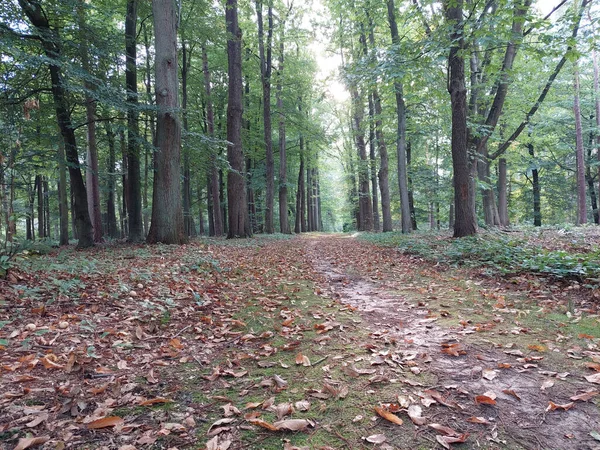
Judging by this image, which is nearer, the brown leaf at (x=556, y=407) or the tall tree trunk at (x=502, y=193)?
the brown leaf at (x=556, y=407)

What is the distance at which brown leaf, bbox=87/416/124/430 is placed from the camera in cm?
179

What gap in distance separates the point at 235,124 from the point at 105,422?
12.6m

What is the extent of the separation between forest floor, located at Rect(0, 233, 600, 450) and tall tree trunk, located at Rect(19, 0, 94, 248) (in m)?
5.59

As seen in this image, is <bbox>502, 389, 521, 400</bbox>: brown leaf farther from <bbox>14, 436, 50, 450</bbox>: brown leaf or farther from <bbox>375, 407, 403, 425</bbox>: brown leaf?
<bbox>14, 436, 50, 450</bbox>: brown leaf

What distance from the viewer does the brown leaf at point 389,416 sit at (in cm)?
183

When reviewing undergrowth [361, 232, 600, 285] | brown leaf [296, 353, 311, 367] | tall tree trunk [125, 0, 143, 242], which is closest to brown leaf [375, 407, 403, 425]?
brown leaf [296, 353, 311, 367]

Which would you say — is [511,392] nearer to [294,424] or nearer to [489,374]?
[489,374]

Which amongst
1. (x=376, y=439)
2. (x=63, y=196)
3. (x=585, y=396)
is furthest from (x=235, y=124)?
(x=585, y=396)

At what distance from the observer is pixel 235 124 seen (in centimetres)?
1312

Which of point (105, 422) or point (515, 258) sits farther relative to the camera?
point (515, 258)

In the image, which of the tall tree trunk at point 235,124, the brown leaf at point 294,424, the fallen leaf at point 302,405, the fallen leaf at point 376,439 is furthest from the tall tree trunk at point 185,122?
the fallen leaf at point 376,439

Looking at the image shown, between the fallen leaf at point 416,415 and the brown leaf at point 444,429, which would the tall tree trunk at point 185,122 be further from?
the brown leaf at point 444,429

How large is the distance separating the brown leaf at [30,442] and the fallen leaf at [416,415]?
77.8 inches

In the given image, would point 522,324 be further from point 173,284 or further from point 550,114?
point 550,114
